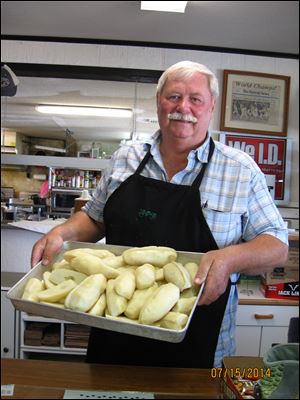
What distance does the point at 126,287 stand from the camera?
298 millimetres

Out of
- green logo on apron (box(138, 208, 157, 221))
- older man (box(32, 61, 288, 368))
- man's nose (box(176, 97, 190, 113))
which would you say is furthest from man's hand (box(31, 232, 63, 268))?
man's nose (box(176, 97, 190, 113))

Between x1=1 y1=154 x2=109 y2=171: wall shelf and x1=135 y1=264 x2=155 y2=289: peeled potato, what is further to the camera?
x1=1 y1=154 x2=109 y2=171: wall shelf

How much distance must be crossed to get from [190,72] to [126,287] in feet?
0.81

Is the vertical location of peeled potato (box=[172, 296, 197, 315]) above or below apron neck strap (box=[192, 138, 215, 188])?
below

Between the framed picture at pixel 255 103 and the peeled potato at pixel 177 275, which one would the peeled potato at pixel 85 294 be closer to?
the peeled potato at pixel 177 275

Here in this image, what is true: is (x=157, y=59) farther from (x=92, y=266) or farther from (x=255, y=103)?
(x=92, y=266)

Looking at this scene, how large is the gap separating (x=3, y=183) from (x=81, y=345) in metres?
0.25

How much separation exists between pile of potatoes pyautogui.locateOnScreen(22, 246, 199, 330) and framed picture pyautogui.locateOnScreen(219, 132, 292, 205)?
0.51 ft

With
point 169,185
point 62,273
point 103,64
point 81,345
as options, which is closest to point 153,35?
point 103,64

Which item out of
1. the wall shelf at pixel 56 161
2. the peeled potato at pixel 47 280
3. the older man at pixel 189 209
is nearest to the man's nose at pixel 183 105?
the older man at pixel 189 209

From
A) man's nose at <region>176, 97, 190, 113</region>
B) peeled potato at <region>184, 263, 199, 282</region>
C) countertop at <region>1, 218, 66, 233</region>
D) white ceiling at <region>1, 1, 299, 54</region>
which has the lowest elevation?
peeled potato at <region>184, 263, 199, 282</region>

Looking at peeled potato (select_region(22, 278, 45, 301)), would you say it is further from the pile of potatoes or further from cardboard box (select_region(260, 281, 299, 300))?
cardboard box (select_region(260, 281, 299, 300))

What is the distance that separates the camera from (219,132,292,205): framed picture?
41 cm

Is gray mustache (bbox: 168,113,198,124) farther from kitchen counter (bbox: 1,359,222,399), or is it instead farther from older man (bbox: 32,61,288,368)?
kitchen counter (bbox: 1,359,222,399)
